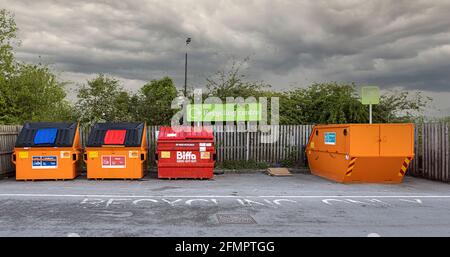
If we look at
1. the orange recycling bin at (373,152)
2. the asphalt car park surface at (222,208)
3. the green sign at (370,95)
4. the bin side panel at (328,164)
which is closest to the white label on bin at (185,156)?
the asphalt car park surface at (222,208)

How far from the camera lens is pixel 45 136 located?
538 inches

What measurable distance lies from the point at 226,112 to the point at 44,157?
23.9ft

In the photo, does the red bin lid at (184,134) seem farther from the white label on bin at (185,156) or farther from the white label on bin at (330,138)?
the white label on bin at (330,138)

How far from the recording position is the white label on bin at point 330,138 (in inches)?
537

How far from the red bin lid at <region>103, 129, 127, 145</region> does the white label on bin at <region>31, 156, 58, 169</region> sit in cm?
171

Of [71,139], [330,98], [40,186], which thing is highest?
[330,98]

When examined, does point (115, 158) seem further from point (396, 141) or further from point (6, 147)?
point (396, 141)

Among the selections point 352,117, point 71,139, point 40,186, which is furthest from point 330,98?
point 40,186

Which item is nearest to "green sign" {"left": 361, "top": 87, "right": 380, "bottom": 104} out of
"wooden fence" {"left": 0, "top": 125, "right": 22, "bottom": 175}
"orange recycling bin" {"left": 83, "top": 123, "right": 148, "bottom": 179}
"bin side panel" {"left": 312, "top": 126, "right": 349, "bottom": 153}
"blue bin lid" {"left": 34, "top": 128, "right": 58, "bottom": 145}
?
"bin side panel" {"left": 312, "top": 126, "right": 349, "bottom": 153}

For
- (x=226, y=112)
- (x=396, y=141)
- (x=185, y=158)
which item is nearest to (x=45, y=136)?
(x=185, y=158)

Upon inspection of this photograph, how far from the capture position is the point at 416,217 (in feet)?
25.8

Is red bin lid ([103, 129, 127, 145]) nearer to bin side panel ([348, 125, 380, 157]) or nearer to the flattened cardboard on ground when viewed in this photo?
the flattened cardboard on ground

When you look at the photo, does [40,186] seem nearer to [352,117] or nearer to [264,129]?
[264,129]
